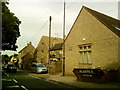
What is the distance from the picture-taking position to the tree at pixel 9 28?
2558 cm

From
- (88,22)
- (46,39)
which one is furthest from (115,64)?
(46,39)

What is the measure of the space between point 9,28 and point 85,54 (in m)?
16.2

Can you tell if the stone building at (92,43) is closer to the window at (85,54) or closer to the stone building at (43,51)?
the window at (85,54)

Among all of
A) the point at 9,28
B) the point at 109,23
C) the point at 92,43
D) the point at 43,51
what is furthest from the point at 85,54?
the point at 43,51

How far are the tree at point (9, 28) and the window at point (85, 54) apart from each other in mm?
13485

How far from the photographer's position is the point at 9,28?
2850cm

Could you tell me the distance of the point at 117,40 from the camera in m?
14.4

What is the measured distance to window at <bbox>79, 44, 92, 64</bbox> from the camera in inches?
712

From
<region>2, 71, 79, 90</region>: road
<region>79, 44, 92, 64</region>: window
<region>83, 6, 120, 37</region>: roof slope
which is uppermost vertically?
<region>83, 6, 120, 37</region>: roof slope

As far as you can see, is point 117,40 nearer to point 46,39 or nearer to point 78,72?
point 78,72

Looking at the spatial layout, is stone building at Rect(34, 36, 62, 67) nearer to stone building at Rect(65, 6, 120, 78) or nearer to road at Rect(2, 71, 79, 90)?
stone building at Rect(65, 6, 120, 78)

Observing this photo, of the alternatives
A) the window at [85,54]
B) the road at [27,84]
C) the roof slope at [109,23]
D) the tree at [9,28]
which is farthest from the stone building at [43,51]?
the road at [27,84]

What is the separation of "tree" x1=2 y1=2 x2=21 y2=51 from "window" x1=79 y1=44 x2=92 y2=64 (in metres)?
13.5

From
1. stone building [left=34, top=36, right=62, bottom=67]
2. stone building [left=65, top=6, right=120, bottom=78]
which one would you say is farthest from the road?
stone building [left=34, top=36, right=62, bottom=67]
